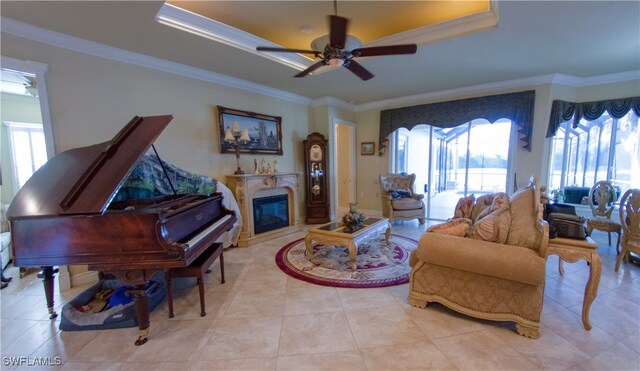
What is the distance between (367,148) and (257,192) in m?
3.15

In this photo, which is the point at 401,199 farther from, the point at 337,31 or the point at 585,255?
the point at 337,31

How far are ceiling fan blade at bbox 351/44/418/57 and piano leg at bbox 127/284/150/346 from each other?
2644mm

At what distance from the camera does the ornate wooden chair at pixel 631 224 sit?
2727mm

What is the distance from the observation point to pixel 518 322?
1.84 m

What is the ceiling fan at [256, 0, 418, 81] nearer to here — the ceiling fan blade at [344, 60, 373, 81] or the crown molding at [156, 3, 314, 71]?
the ceiling fan blade at [344, 60, 373, 81]

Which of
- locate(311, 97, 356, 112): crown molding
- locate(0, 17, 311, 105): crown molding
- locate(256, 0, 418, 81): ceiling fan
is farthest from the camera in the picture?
locate(311, 97, 356, 112): crown molding

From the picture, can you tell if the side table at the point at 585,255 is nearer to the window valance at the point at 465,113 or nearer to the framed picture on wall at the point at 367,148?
the window valance at the point at 465,113

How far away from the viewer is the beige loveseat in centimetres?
174

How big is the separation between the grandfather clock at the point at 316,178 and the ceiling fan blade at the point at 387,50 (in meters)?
2.87

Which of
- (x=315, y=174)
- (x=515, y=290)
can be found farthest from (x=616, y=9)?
(x=315, y=174)

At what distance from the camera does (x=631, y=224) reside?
109 inches

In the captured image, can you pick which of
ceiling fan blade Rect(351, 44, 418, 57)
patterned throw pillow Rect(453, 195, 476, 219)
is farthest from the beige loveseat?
ceiling fan blade Rect(351, 44, 418, 57)

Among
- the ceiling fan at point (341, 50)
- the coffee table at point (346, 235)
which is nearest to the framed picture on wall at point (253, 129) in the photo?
the ceiling fan at point (341, 50)

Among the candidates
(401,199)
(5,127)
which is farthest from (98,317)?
(401,199)
